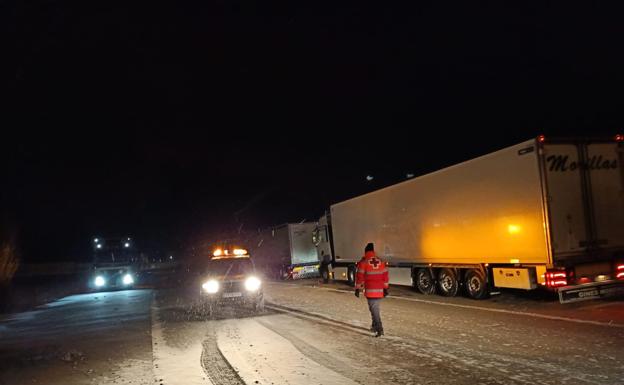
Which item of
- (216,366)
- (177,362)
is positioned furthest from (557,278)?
(177,362)

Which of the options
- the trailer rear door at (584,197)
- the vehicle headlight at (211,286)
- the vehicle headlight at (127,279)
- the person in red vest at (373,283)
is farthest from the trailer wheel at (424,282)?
the vehicle headlight at (127,279)

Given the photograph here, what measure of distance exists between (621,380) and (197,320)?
9.73 metres

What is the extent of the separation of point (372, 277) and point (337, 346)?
1576mm

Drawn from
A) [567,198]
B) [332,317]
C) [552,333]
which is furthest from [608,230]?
[332,317]

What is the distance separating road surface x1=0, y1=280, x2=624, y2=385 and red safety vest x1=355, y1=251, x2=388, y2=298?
0.85 metres

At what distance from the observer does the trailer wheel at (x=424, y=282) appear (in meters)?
17.6

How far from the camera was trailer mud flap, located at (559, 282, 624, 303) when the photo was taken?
12.5 metres

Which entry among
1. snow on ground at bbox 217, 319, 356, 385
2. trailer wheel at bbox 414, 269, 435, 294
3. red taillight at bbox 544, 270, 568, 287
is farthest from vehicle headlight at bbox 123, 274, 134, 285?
red taillight at bbox 544, 270, 568, 287

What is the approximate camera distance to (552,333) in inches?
381

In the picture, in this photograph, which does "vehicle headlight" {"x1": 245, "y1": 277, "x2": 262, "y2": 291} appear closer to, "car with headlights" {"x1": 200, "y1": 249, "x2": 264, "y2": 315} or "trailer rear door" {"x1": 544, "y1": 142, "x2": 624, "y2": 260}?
"car with headlights" {"x1": 200, "y1": 249, "x2": 264, "y2": 315}

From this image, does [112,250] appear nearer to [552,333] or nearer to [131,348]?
[131,348]

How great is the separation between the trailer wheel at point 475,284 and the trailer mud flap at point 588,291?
259 centimetres

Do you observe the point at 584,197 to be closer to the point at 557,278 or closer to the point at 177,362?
the point at 557,278

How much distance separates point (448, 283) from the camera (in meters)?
16.7
